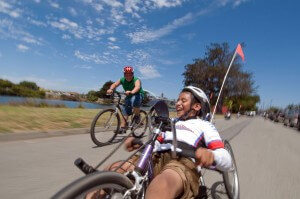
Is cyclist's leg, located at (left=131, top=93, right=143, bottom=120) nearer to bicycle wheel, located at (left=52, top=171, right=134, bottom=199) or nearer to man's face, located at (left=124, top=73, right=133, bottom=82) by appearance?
man's face, located at (left=124, top=73, right=133, bottom=82)

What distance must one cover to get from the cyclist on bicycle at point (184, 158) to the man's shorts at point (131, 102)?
12.8ft

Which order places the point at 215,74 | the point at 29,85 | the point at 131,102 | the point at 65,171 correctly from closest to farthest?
the point at 65,171 → the point at 131,102 → the point at 29,85 → the point at 215,74

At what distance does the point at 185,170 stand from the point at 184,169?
0.04 ft

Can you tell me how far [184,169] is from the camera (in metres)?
2.33

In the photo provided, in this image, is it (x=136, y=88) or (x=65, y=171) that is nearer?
(x=65, y=171)

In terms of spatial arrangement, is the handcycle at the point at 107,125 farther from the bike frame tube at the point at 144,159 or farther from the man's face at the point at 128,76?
the bike frame tube at the point at 144,159

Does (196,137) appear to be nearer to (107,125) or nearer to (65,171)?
(65,171)

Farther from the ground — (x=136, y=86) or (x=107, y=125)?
(x=136, y=86)

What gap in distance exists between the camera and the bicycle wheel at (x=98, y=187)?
4.79 ft

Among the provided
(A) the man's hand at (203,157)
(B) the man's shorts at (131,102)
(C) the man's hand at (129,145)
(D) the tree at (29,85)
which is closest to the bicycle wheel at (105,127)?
(B) the man's shorts at (131,102)

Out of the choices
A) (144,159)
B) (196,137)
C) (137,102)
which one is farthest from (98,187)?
(137,102)

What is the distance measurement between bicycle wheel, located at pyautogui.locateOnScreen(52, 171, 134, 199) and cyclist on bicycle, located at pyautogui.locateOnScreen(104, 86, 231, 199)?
27cm

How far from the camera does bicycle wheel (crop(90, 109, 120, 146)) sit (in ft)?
20.0

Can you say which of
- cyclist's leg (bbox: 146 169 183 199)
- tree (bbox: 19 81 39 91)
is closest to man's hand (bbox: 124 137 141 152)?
cyclist's leg (bbox: 146 169 183 199)
